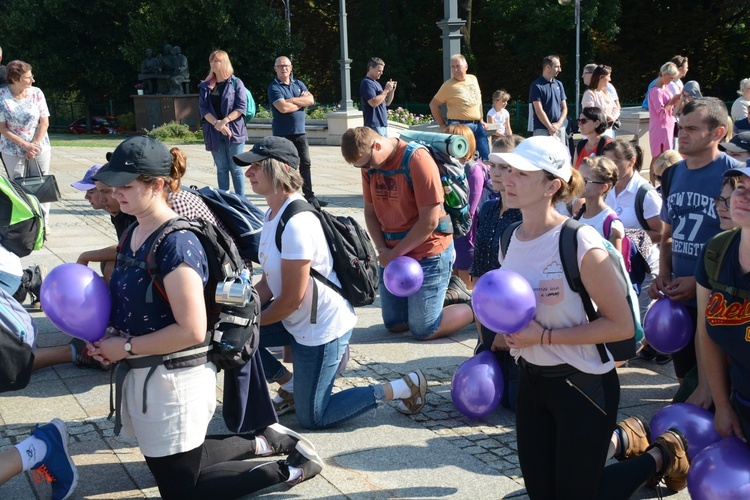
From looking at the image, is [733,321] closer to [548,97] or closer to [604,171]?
[604,171]

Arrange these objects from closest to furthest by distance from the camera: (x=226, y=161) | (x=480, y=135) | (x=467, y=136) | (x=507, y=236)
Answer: (x=507, y=236)
(x=467, y=136)
(x=226, y=161)
(x=480, y=135)

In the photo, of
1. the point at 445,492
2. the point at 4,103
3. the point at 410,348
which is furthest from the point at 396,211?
the point at 4,103

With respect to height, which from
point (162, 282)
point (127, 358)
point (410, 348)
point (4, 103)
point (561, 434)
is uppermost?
point (4, 103)

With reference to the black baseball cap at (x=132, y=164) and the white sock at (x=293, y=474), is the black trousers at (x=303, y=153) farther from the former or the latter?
the black baseball cap at (x=132, y=164)

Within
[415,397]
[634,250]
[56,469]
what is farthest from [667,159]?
[56,469]

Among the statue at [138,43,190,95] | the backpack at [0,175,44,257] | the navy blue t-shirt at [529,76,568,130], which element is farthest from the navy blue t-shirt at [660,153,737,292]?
the statue at [138,43,190,95]

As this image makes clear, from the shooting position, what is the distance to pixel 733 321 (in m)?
3.43

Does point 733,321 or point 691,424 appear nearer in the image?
point 733,321

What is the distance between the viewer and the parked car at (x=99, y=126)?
39303mm

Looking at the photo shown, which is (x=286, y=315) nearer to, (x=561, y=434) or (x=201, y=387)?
(x=201, y=387)

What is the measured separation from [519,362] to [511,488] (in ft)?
3.28

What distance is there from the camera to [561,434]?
3.38 m

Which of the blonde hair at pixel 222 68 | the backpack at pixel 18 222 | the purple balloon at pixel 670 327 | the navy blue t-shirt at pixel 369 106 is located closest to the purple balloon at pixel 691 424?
the purple balloon at pixel 670 327

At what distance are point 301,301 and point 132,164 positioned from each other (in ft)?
5.10
